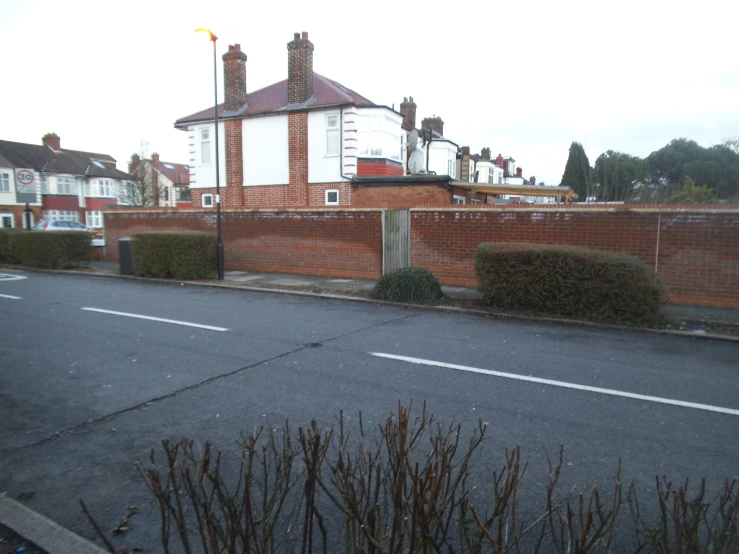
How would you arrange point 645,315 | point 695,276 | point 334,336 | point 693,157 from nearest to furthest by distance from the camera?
1. point 334,336
2. point 645,315
3. point 695,276
4. point 693,157

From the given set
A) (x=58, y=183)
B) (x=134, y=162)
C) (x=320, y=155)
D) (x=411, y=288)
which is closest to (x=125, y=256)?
(x=411, y=288)

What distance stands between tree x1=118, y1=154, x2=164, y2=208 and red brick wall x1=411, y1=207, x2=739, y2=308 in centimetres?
3951

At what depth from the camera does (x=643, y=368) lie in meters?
6.76

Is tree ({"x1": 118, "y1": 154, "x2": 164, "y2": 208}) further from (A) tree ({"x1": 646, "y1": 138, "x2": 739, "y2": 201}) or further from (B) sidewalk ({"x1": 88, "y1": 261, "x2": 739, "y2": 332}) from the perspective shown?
(A) tree ({"x1": 646, "y1": 138, "x2": 739, "y2": 201})

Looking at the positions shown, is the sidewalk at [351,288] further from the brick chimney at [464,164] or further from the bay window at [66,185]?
the bay window at [66,185]

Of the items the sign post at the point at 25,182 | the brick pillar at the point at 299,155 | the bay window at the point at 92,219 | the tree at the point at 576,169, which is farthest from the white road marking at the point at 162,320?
the bay window at the point at 92,219

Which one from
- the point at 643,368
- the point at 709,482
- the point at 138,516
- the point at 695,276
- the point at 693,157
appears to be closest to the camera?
the point at 138,516

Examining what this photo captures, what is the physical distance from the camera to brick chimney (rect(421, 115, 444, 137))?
36.3 metres

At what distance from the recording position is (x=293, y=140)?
2420cm

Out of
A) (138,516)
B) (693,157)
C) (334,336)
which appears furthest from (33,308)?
(693,157)

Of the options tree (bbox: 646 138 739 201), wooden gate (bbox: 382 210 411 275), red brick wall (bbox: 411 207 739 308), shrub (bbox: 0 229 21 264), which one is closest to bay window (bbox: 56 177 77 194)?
shrub (bbox: 0 229 21 264)

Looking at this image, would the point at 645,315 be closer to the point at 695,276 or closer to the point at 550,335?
the point at 550,335

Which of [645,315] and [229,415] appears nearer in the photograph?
[229,415]

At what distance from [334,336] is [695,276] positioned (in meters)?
8.37
